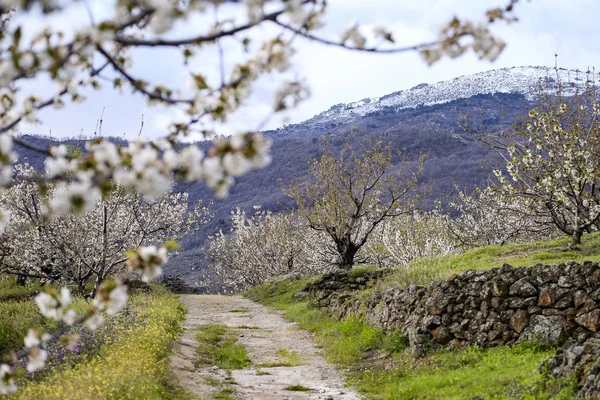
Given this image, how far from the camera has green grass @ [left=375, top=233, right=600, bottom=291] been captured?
12.2 m

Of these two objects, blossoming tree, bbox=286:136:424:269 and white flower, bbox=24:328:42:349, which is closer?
white flower, bbox=24:328:42:349

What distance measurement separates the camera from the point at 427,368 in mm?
9406

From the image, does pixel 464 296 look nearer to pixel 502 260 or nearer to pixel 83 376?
pixel 502 260

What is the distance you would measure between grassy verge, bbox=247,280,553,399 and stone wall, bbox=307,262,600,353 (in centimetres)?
34

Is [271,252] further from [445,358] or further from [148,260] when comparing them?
[148,260]

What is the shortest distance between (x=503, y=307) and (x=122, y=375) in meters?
6.90

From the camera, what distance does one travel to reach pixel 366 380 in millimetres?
9875

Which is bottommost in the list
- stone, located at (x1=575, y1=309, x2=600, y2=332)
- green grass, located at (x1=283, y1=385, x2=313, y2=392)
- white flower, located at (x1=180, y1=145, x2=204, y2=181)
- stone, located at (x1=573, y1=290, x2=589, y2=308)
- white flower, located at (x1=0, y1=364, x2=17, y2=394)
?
green grass, located at (x1=283, y1=385, x2=313, y2=392)

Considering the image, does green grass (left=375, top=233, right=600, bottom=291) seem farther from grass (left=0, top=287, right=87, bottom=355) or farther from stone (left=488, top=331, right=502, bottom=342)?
grass (left=0, top=287, right=87, bottom=355)

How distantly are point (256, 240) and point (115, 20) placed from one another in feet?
115

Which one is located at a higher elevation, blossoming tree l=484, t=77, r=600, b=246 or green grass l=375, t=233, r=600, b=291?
blossoming tree l=484, t=77, r=600, b=246

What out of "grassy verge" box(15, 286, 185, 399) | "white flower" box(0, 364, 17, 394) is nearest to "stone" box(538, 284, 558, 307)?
"grassy verge" box(15, 286, 185, 399)

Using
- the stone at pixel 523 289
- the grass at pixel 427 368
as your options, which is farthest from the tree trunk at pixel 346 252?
the stone at pixel 523 289

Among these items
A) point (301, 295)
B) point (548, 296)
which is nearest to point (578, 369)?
point (548, 296)
